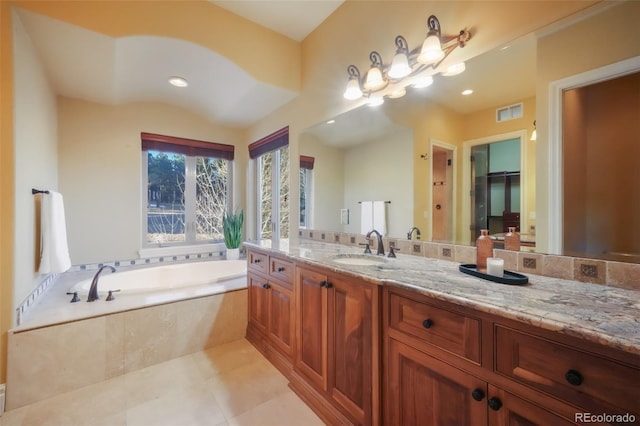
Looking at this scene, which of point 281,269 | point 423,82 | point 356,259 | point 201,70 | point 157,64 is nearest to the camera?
point 423,82

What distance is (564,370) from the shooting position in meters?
A: 0.67

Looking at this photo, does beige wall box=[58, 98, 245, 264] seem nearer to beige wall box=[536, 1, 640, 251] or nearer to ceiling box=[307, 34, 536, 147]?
ceiling box=[307, 34, 536, 147]

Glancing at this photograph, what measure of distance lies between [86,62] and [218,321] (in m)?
2.37

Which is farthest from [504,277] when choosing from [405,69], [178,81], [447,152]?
[178,81]

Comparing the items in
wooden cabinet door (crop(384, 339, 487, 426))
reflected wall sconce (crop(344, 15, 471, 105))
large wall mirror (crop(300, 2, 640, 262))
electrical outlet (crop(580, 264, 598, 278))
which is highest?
reflected wall sconce (crop(344, 15, 471, 105))

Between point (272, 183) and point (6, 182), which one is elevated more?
point (272, 183)

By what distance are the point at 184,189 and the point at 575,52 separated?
3.76 metres

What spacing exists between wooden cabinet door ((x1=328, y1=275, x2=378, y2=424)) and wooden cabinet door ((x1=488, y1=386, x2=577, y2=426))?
45 centimetres

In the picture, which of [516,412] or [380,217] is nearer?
[516,412]

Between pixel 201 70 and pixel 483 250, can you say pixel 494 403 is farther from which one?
pixel 201 70

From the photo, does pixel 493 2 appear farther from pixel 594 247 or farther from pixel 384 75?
pixel 594 247

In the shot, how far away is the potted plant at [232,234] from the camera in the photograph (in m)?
3.54

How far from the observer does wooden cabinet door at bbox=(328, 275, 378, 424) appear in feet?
3.93

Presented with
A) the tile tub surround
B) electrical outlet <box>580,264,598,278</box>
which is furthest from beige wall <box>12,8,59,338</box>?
electrical outlet <box>580,264,598,278</box>
